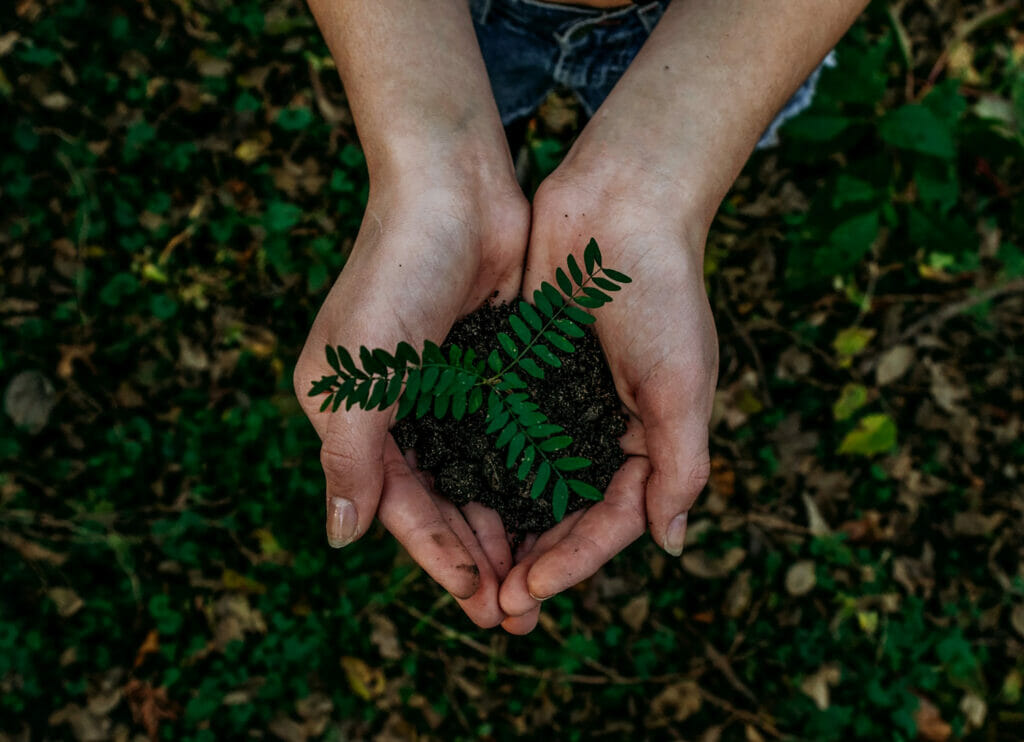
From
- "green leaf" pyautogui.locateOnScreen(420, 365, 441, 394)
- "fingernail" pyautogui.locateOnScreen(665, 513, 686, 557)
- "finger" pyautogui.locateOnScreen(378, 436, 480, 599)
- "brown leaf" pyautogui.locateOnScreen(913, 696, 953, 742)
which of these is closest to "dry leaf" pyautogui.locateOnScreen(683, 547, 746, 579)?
"brown leaf" pyautogui.locateOnScreen(913, 696, 953, 742)

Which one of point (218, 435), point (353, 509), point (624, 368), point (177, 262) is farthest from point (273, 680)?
point (624, 368)

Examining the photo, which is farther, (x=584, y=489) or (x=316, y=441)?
(x=316, y=441)

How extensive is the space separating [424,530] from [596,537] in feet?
1.81

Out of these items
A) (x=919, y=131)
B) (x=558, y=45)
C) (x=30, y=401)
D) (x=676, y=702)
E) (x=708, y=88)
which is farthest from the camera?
(x=30, y=401)

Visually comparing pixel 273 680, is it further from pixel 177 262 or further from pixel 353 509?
pixel 177 262

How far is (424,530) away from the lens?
2.40 metres

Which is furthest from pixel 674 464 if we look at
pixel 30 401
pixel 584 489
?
pixel 30 401

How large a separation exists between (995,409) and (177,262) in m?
4.37

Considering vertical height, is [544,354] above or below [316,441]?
above

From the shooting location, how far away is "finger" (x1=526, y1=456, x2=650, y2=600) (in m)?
2.39

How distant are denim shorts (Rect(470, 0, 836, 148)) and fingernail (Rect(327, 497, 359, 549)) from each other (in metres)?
1.93

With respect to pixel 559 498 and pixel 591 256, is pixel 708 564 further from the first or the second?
pixel 591 256

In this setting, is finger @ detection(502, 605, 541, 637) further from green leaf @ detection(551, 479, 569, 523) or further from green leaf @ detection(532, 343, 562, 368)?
green leaf @ detection(532, 343, 562, 368)

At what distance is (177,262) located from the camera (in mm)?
4023
